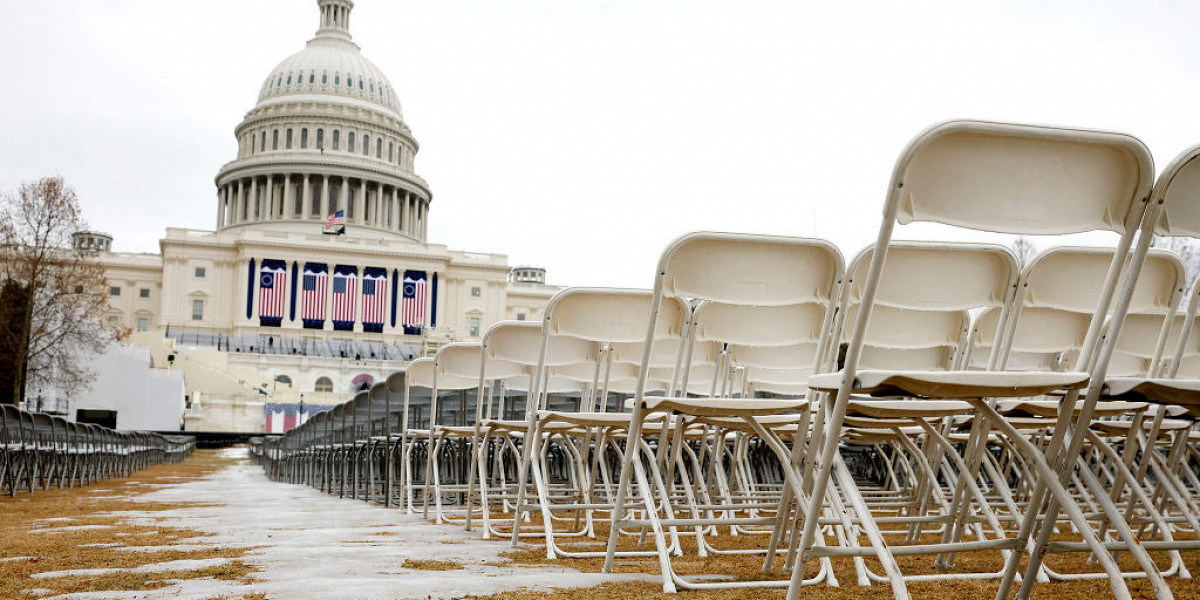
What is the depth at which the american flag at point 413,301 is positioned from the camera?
7369 cm

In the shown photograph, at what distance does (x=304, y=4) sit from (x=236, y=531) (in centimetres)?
9581

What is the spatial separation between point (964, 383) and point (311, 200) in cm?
8119

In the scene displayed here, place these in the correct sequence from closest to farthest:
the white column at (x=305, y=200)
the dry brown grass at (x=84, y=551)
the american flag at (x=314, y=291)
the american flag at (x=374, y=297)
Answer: the dry brown grass at (x=84, y=551), the american flag at (x=314, y=291), the american flag at (x=374, y=297), the white column at (x=305, y=200)

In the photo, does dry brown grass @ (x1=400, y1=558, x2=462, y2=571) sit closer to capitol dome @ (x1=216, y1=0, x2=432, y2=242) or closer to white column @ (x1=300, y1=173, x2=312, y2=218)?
capitol dome @ (x1=216, y1=0, x2=432, y2=242)

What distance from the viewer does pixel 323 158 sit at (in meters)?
79.4

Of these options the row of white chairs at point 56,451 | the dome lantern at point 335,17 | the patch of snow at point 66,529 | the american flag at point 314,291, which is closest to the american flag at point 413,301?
the american flag at point 314,291

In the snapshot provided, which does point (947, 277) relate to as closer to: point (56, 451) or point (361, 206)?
point (56, 451)

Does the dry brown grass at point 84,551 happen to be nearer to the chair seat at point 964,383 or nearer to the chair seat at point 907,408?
the chair seat at point 907,408

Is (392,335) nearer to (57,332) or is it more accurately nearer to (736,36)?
(57,332)

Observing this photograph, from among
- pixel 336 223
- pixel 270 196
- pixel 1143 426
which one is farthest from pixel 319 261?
pixel 1143 426

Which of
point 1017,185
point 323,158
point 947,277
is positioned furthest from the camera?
point 323,158

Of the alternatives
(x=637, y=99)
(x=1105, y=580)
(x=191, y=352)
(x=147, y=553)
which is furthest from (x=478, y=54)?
(x=191, y=352)

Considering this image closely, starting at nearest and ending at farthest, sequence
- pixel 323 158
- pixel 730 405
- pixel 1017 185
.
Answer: pixel 1017 185
pixel 730 405
pixel 323 158

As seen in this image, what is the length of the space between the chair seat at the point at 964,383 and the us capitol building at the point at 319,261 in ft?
192
